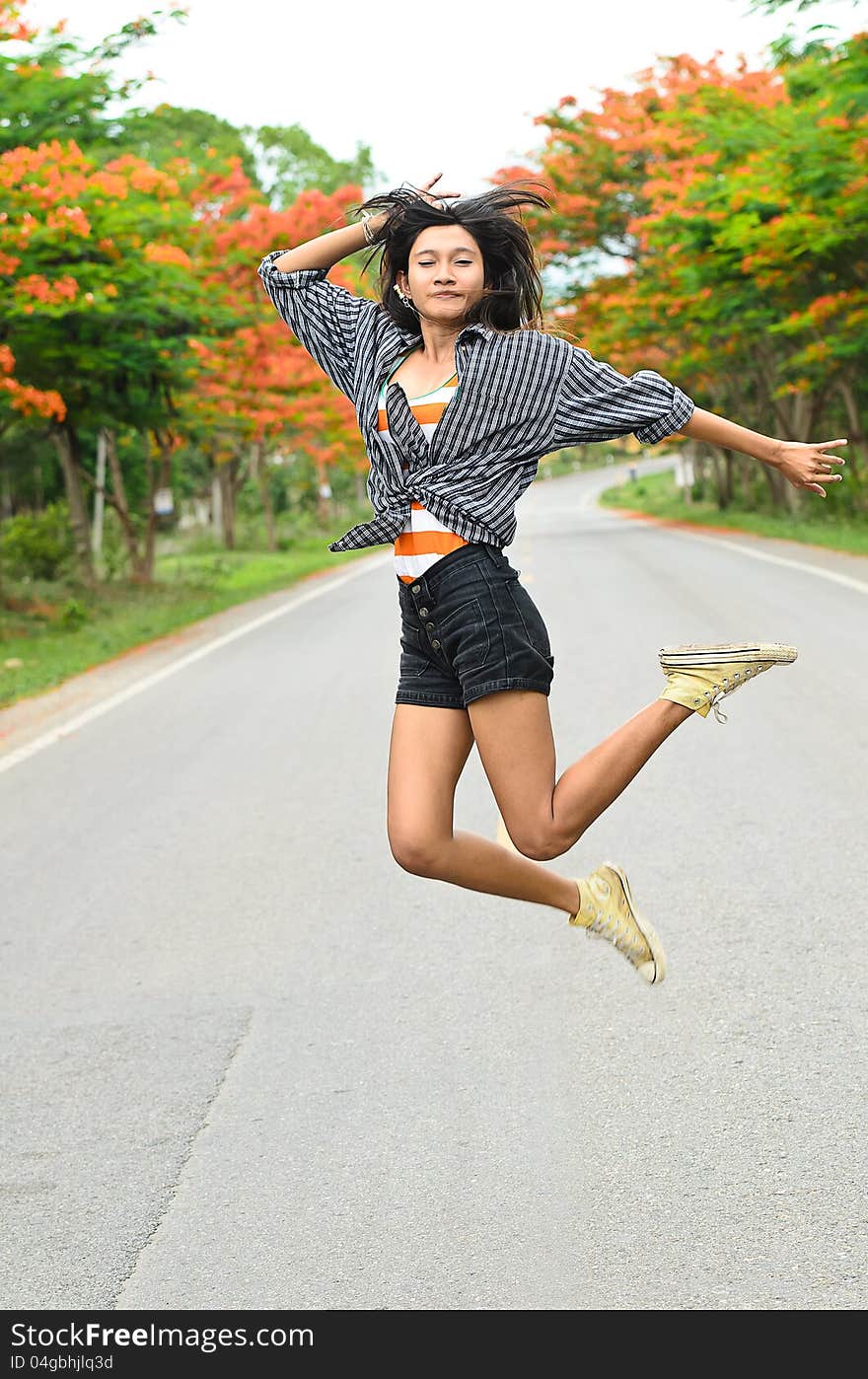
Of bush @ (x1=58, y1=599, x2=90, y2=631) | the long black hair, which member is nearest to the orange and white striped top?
the long black hair

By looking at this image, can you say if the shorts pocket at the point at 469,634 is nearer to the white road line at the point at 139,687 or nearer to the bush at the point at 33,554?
the white road line at the point at 139,687

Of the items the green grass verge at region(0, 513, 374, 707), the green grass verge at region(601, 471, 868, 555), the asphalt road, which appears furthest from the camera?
the green grass verge at region(601, 471, 868, 555)

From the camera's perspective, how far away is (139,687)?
43.4 feet

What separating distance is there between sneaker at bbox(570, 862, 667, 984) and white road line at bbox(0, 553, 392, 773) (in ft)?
20.0

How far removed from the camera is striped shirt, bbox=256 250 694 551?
12.6 feet

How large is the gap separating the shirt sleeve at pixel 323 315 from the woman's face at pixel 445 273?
8.4 inches

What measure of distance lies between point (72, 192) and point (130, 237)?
167 centimetres

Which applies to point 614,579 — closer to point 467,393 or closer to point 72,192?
point 72,192

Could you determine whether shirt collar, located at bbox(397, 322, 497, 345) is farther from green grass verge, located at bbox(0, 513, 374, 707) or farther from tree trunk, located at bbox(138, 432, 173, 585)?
tree trunk, located at bbox(138, 432, 173, 585)

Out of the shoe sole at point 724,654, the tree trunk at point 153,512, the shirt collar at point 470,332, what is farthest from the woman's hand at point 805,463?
the tree trunk at point 153,512

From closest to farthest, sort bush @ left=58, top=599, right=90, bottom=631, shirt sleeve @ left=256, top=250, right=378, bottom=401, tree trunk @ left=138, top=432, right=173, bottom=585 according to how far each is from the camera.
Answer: shirt sleeve @ left=256, top=250, right=378, bottom=401 → bush @ left=58, top=599, right=90, bottom=631 → tree trunk @ left=138, top=432, right=173, bottom=585

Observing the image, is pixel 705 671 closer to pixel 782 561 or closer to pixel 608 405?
pixel 608 405
